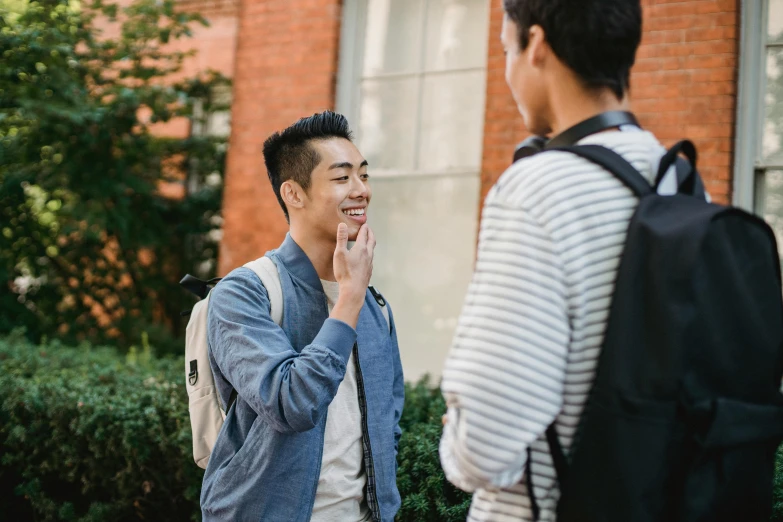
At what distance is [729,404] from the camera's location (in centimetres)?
143

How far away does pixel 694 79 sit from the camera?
16.2 feet

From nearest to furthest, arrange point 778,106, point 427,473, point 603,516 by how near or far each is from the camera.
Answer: point 603,516
point 427,473
point 778,106

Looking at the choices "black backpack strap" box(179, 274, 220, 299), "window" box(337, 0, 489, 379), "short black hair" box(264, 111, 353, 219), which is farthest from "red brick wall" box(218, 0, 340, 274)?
"black backpack strap" box(179, 274, 220, 299)

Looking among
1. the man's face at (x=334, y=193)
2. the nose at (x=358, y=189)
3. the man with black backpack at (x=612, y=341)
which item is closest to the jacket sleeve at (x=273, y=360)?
the man's face at (x=334, y=193)

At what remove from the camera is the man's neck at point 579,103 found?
1.61 metres

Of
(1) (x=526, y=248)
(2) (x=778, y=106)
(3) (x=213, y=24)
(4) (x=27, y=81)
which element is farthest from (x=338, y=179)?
(3) (x=213, y=24)

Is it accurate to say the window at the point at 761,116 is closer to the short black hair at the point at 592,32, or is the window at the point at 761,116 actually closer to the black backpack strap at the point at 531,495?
the short black hair at the point at 592,32

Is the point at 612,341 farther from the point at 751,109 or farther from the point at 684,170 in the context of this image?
the point at 751,109

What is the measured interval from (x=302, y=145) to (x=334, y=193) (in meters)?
0.22

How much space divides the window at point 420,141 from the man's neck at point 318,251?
3.14 metres

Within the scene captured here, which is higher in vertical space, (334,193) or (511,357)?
(334,193)

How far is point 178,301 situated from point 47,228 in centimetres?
138

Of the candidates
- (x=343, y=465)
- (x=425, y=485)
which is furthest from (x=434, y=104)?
(x=343, y=465)

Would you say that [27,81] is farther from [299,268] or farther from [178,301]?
[299,268]
